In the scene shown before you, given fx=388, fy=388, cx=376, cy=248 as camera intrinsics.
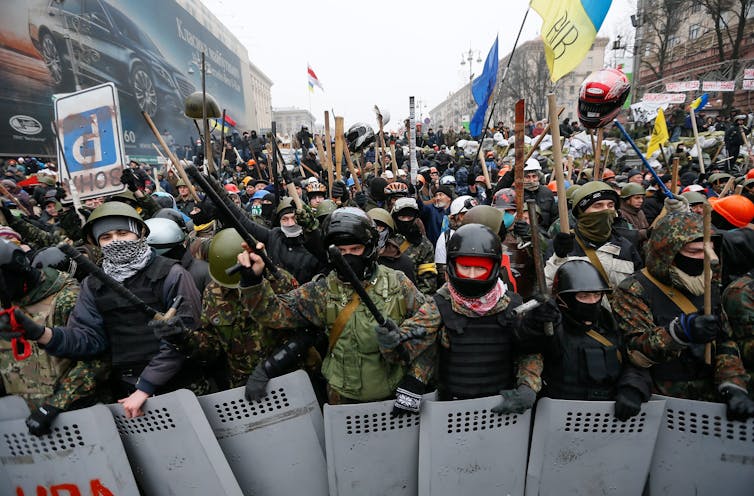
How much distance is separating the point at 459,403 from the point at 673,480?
5.00ft

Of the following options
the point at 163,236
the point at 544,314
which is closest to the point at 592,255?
the point at 544,314

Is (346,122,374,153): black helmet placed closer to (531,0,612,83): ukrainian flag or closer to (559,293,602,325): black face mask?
(531,0,612,83): ukrainian flag

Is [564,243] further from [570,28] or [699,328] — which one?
[570,28]

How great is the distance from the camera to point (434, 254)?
4809 millimetres

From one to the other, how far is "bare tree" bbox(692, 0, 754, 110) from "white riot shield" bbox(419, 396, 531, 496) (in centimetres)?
3653

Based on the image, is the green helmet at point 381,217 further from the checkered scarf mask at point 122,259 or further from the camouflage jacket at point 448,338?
the checkered scarf mask at point 122,259

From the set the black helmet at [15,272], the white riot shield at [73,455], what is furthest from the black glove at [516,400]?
the black helmet at [15,272]

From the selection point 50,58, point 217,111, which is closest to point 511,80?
point 50,58

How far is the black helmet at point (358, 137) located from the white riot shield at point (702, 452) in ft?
21.9

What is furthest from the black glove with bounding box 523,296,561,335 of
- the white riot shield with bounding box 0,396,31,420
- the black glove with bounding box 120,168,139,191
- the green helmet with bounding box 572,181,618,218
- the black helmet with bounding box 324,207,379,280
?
the black glove with bounding box 120,168,139,191

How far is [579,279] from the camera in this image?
246 centimetres

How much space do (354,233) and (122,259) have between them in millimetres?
1692

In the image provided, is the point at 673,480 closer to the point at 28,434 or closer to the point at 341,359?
the point at 341,359

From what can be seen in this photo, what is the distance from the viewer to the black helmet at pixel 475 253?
243 centimetres
